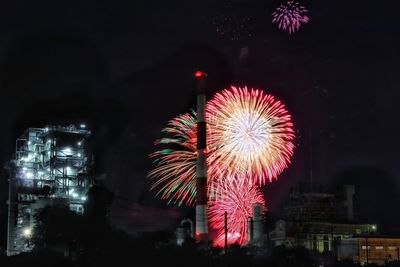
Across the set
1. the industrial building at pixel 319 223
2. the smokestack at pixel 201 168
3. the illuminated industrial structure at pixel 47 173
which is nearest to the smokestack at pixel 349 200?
the industrial building at pixel 319 223

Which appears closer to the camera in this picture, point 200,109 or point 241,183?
point 241,183

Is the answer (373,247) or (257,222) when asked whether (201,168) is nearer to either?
(257,222)

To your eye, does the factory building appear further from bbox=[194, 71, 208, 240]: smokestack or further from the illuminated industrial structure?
the illuminated industrial structure

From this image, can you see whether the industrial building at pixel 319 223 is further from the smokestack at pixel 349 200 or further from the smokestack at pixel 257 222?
the smokestack at pixel 257 222

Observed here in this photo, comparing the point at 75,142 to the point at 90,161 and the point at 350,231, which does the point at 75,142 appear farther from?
the point at 350,231

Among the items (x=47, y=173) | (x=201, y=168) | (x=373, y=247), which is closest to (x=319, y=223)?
(x=373, y=247)

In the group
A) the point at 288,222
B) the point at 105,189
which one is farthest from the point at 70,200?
the point at 288,222
